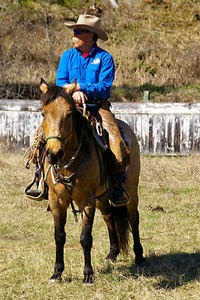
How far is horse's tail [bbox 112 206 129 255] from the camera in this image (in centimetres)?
816

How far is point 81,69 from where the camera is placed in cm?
724

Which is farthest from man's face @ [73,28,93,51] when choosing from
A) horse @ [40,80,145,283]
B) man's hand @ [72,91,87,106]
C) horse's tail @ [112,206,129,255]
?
horse's tail @ [112,206,129,255]

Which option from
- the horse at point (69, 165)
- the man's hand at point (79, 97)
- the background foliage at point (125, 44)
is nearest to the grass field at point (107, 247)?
the horse at point (69, 165)

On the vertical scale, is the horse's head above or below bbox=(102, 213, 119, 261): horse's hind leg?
above

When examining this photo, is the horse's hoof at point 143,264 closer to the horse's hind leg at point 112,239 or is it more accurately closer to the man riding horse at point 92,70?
the horse's hind leg at point 112,239

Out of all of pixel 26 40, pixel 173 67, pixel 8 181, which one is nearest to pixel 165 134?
pixel 8 181

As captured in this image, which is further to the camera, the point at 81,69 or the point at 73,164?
the point at 81,69

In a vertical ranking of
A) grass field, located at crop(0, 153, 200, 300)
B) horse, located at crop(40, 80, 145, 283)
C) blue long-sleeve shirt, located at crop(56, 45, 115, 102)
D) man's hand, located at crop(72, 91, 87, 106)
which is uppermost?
blue long-sleeve shirt, located at crop(56, 45, 115, 102)

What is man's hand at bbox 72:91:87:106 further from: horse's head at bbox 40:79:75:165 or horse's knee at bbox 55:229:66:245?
horse's knee at bbox 55:229:66:245

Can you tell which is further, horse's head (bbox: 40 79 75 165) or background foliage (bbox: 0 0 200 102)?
background foliage (bbox: 0 0 200 102)

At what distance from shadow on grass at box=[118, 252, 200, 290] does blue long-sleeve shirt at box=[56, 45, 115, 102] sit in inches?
77.0

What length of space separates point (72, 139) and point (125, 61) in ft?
62.5

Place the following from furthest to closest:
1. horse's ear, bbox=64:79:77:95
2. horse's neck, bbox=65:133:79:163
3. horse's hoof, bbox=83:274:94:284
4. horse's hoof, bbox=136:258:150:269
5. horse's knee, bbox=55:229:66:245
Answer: horse's hoof, bbox=136:258:150:269 < horse's knee, bbox=55:229:66:245 < horse's hoof, bbox=83:274:94:284 < horse's neck, bbox=65:133:79:163 < horse's ear, bbox=64:79:77:95

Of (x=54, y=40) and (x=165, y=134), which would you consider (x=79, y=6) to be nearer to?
(x=54, y=40)
